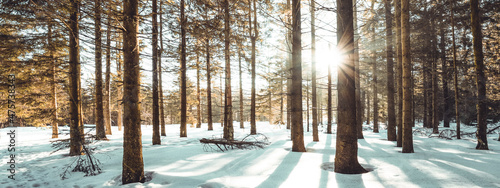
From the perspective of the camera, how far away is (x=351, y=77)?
4629mm

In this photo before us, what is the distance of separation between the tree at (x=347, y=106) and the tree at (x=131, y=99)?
4.46 metres

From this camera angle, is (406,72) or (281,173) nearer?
(281,173)

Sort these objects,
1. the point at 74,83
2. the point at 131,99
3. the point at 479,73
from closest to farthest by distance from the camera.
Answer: the point at 131,99 → the point at 74,83 → the point at 479,73

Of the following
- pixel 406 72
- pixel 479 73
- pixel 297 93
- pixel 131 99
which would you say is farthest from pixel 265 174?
pixel 479 73

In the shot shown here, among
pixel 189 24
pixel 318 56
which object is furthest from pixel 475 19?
pixel 189 24

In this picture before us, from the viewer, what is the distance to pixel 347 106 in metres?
4.63

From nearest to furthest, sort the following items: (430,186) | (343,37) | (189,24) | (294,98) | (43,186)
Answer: (430,186) < (43,186) < (343,37) < (189,24) < (294,98)

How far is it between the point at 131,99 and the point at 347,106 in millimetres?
4714

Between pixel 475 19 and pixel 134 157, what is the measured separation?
1254 cm

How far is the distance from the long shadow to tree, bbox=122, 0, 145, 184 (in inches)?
105

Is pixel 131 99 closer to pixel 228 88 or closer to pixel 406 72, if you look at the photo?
pixel 228 88

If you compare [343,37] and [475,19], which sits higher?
[475,19]

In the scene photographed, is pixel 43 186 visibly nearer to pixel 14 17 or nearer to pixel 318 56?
pixel 14 17

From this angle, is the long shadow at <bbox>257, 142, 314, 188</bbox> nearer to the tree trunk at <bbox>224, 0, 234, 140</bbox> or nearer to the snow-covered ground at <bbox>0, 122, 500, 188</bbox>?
the snow-covered ground at <bbox>0, 122, 500, 188</bbox>
